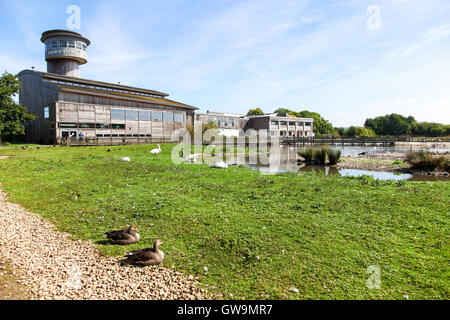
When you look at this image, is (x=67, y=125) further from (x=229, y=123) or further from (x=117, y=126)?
(x=229, y=123)

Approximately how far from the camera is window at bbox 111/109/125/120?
45.0 m


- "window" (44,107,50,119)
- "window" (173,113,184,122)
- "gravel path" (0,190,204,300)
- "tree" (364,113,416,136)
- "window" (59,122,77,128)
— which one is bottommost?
"gravel path" (0,190,204,300)

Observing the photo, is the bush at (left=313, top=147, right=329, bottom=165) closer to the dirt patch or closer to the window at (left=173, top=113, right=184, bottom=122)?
the dirt patch

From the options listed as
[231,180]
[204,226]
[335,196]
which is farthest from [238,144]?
[204,226]

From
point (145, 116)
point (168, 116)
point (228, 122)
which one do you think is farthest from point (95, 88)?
point (228, 122)

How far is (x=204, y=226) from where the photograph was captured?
7480 mm

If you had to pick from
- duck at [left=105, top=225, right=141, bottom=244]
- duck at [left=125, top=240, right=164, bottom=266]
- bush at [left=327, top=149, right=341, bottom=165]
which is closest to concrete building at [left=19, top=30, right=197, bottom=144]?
bush at [left=327, top=149, right=341, bottom=165]

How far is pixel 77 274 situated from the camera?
5086 millimetres

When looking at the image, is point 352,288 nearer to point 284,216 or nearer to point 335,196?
point 284,216

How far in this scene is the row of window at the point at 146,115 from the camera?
150 feet

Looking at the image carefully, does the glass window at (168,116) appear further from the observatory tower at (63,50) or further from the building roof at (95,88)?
the observatory tower at (63,50)

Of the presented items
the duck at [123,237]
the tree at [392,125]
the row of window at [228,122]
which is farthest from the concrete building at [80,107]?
the tree at [392,125]

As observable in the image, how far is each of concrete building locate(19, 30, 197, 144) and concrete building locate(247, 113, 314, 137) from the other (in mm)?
34034
